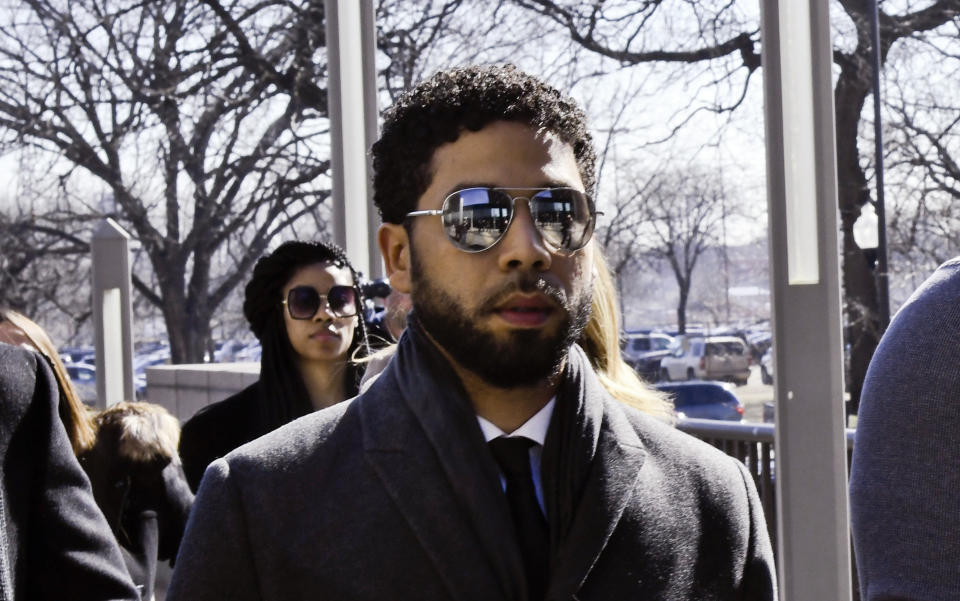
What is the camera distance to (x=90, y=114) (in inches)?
486

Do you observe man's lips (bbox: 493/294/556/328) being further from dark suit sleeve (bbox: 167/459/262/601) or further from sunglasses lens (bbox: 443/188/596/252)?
dark suit sleeve (bbox: 167/459/262/601)

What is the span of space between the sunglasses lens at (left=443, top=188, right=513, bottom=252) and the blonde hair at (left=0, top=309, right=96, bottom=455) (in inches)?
92.4

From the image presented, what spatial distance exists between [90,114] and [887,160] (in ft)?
28.9

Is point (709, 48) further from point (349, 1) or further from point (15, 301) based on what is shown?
point (15, 301)

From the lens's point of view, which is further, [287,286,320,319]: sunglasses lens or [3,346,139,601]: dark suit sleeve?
[287,286,320,319]: sunglasses lens

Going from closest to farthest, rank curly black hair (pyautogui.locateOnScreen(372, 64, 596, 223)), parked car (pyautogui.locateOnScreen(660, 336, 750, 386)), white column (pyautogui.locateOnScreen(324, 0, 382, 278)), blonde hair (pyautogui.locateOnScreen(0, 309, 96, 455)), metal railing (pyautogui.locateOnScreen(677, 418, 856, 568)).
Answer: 1. curly black hair (pyautogui.locateOnScreen(372, 64, 596, 223))
2. blonde hair (pyautogui.locateOnScreen(0, 309, 96, 455))
3. white column (pyautogui.locateOnScreen(324, 0, 382, 278))
4. metal railing (pyautogui.locateOnScreen(677, 418, 856, 568))
5. parked car (pyautogui.locateOnScreen(660, 336, 750, 386))

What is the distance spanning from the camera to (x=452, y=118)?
1715mm

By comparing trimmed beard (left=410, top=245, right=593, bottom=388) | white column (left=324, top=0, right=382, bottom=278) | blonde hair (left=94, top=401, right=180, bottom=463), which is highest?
white column (left=324, top=0, right=382, bottom=278)

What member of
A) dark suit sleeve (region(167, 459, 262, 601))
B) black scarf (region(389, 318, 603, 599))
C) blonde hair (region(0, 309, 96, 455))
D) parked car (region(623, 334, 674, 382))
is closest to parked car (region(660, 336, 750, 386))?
parked car (region(623, 334, 674, 382))

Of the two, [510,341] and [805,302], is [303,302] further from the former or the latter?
[510,341]

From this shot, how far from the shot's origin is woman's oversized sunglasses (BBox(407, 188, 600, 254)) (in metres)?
1.64

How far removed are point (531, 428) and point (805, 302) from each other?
168 cm

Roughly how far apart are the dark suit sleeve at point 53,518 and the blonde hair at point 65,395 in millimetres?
1605

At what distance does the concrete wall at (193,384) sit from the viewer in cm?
823
